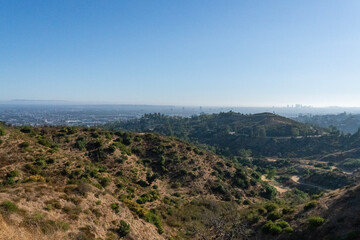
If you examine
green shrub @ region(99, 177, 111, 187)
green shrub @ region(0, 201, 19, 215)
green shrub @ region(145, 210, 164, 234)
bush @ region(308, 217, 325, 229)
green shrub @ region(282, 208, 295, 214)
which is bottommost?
green shrub @ region(145, 210, 164, 234)

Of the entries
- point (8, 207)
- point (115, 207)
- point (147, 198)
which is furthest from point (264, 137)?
point (8, 207)

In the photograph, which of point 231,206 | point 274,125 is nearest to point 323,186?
point 231,206

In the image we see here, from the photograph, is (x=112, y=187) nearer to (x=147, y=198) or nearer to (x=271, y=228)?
(x=147, y=198)

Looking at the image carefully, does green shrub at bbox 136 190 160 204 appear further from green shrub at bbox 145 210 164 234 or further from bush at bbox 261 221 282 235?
bush at bbox 261 221 282 235

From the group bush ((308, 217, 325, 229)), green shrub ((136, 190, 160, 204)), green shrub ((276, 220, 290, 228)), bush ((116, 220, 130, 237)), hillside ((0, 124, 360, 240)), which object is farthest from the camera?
green shrub ((136, 190, 160, 204))

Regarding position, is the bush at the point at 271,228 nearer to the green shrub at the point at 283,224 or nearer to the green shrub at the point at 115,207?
the green shrub at the point at 283,224

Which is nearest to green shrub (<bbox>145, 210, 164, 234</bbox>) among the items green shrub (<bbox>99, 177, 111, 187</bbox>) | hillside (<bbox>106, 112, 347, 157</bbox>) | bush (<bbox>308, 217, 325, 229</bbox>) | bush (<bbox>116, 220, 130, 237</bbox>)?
bush (<bbox>116, 220, 130, 237</bbox>)

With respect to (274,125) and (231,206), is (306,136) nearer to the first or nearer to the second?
(274,125)

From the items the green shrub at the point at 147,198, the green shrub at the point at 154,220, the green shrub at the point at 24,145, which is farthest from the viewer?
the green shrub at the point at 24,145

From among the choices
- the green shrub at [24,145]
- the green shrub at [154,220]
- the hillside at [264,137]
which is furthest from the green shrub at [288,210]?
the hillside at [264,137]
